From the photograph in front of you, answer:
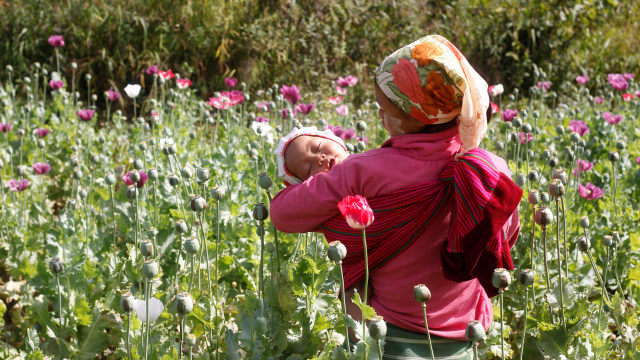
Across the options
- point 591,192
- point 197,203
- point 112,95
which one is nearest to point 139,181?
point 197,203

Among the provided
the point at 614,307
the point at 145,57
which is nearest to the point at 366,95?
the point at 145,57

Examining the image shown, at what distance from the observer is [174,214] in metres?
2.83

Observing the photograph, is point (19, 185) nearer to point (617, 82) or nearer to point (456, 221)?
point (456, 221)

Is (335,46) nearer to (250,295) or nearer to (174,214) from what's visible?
(174,214)

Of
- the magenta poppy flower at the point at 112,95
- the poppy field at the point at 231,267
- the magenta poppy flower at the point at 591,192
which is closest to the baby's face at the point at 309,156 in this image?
the poppy field at the point at 231,267

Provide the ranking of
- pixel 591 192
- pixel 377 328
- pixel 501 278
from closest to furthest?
pixel 377 328 → pixel 501 278 → pixel 591 192

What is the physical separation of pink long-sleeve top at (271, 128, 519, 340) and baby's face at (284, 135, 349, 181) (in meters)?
0.12

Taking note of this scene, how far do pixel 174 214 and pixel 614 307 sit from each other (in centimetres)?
171

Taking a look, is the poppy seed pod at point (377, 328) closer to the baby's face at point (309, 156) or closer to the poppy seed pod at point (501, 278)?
the poppy seed pod at point (501, 278)

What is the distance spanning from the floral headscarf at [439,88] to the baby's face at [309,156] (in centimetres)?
29

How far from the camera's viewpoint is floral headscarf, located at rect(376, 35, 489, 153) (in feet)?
4.84

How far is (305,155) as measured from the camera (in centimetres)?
175

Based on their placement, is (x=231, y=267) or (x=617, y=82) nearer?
(x=231, y=267)

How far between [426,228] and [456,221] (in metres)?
0.11
